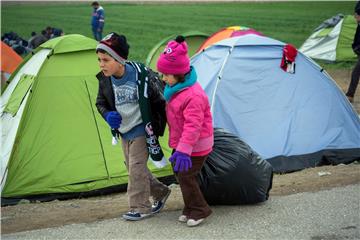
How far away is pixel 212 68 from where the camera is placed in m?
8.26

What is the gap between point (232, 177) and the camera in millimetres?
4988

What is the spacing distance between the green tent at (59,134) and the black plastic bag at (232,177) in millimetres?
2030

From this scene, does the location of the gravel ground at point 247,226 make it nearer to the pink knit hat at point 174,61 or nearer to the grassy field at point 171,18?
the pink knit hat at point 174,61

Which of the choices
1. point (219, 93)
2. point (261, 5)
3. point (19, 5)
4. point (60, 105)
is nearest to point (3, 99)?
point (60, 105)

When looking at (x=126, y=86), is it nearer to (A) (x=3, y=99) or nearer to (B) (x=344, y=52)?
(A) (x=3, y=99)

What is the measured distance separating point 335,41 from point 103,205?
499 inches

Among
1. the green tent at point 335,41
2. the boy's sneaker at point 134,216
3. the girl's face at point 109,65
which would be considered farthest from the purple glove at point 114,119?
the green tent at point 335,41

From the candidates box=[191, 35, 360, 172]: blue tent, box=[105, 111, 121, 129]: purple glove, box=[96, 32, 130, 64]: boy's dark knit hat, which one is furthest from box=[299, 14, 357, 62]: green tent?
box=[105, 111, 121, 129]: purple glove

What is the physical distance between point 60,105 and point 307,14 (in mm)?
28855

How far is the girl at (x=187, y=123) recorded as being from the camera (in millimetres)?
4262

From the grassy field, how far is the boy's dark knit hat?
48.5ft

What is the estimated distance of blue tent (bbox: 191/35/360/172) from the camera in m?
7.65

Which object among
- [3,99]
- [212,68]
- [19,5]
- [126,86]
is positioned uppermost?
[126,86]

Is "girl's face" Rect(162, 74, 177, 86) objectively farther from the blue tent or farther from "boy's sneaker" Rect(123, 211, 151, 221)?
the blue tent
